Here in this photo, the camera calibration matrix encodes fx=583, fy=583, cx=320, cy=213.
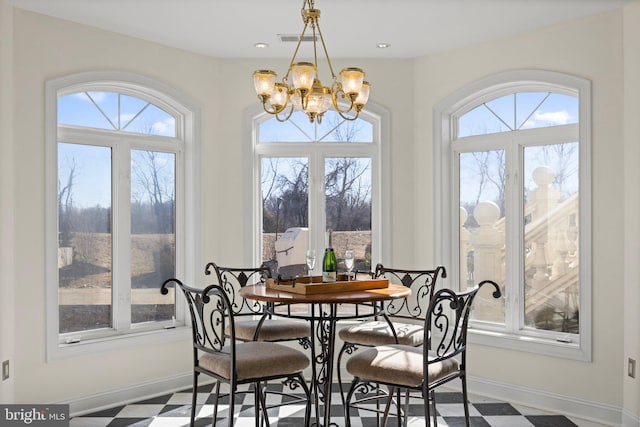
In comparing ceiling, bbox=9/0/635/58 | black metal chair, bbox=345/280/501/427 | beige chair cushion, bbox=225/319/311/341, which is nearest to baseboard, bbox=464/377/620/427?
black metal chair, bbox=345/280/501/427

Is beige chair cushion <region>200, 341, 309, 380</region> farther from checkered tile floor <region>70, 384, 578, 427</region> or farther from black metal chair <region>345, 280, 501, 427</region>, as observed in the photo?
checkered tile floor <region>70, 384, 578, 427</region>

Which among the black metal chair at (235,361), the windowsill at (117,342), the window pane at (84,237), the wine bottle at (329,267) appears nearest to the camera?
the black metal chair at (235,361)

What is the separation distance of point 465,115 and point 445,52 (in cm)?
54

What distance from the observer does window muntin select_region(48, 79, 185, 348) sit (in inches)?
164

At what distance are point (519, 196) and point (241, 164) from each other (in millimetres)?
2241

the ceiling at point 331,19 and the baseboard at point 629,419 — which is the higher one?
the ceiling at point 331,19

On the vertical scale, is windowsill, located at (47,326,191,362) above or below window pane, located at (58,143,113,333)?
below

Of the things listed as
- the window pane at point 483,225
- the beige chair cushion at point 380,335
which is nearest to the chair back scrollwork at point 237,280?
the beige chair cushion at point 380,335

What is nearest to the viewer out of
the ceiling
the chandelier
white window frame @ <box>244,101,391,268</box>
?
the chandelier

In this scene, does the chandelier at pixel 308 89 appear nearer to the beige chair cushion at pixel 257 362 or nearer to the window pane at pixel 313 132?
the beige chair cushion at pixel 257 362

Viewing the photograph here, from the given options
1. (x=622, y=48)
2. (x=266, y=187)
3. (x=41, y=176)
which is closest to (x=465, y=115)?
(x=622, y=48)

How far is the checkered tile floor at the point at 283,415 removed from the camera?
378cm

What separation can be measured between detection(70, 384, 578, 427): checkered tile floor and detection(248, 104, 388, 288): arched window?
1292 millimetres

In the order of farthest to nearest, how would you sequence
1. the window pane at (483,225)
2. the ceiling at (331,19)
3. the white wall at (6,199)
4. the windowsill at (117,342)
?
the window pane at (483,225)
the windowsill at (117,342)
the ceiling at (331,19)
the white wall at (6,199)
